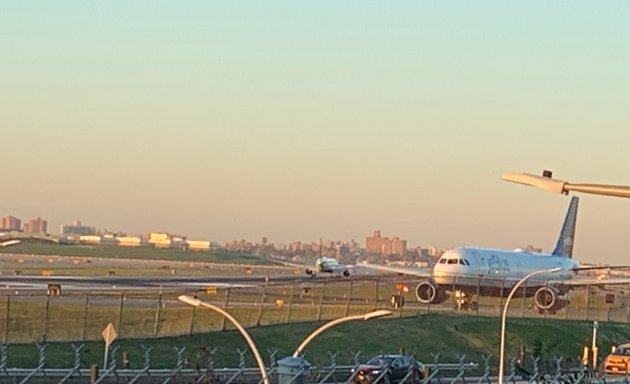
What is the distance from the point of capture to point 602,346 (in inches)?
2854

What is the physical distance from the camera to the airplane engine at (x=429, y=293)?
283 ft

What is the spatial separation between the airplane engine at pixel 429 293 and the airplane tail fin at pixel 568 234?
2058 cm

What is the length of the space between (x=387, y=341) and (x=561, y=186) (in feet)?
139

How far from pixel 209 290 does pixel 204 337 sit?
1424 centimetres

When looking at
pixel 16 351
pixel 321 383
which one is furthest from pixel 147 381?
A: pixel 16 351

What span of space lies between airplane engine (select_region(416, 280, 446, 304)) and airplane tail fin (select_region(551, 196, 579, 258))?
2058 centimetres

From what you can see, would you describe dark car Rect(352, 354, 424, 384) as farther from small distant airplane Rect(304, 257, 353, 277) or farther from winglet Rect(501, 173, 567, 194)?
small distant airplane Rect(304, 257, 353, 277)

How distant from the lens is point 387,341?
6425 cm

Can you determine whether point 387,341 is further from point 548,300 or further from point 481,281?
point 548,300

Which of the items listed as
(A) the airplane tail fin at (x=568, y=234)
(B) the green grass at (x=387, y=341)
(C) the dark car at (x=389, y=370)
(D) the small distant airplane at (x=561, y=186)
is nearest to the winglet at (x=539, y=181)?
(D) the small distant airplane at (x=561, y=186)

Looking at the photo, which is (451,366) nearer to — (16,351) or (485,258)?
(16,351)

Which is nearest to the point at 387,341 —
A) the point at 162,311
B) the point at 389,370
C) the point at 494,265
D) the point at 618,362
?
the point at 618,362

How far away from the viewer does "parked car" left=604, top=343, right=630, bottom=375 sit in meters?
55.8

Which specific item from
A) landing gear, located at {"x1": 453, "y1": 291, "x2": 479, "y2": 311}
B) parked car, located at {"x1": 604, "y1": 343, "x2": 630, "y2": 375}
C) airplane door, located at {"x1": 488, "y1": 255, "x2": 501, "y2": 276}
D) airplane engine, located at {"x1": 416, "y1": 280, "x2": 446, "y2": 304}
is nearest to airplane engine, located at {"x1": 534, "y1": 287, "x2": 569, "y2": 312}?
airplane door, located at {"x1": 488, "y1": 255, "x2": 501, "y2": 276}
